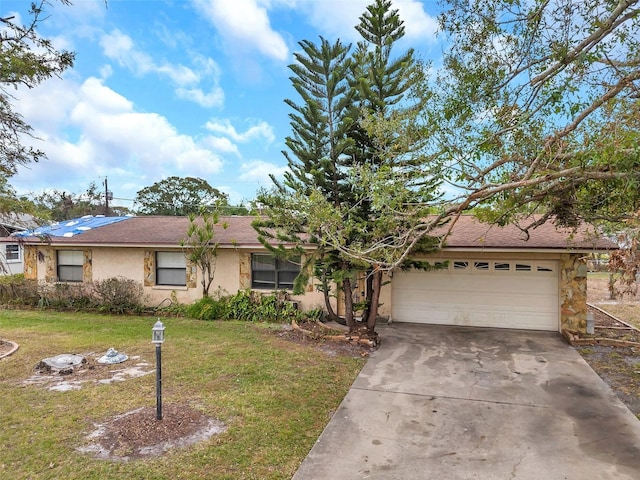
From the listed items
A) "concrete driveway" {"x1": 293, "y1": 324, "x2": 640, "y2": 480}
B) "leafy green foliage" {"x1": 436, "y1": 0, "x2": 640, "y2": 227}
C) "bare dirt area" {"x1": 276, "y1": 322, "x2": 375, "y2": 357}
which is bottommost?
"concrete driveway" {"x1": 293, "y1": 324, "x2": 640, "y2": 480}

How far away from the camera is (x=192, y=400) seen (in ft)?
19.0

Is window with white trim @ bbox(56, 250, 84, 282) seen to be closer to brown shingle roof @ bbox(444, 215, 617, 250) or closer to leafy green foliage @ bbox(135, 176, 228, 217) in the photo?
brown shingle roof @ bbox(444, 215, 617, 250)

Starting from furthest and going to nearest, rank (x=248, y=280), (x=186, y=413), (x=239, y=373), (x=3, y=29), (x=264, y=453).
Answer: (x=248, y=280), (x=239, y=373), (x=3, y=29), (x=186, y=413), (x=264, y=453)

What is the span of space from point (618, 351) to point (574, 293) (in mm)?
1681

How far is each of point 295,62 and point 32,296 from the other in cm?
1130

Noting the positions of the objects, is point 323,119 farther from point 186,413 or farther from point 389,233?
point 186,413

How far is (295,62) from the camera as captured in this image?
9.13 meters

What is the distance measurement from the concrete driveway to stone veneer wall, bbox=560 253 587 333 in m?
1.83

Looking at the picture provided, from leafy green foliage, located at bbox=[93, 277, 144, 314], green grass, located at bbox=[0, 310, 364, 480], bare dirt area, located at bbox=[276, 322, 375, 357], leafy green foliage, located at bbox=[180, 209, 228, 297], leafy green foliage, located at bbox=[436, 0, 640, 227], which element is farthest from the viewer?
leafy green foliage, located at bbox=[93, 277, 144, 314]

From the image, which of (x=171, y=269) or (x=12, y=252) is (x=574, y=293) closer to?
(x=171, y=269)

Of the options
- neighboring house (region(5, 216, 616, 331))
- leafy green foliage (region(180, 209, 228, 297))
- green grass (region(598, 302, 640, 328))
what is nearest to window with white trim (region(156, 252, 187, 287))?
neighboring house (region(5, 216, 616, 331))

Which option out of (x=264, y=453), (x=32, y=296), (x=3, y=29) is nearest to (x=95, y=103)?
(x=32, y=296)

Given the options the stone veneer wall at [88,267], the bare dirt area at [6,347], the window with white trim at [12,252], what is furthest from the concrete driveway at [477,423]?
the window with white trim at [12,252]

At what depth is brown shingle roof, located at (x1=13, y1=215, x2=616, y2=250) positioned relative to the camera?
9750mm
